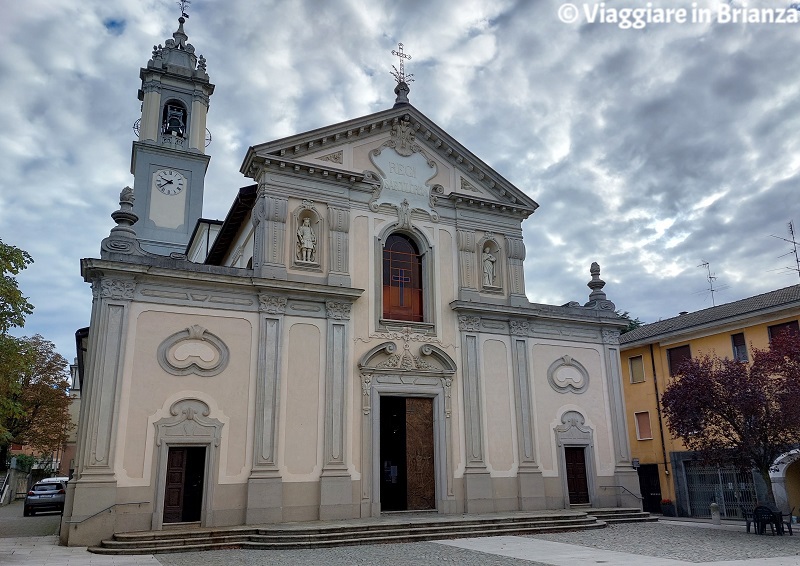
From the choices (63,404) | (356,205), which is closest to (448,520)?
(356,205)

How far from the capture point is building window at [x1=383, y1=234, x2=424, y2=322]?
2008 centimetres

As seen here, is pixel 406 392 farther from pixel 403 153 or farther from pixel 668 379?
pixel 668 379

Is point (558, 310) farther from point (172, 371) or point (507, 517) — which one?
point (172, 371)

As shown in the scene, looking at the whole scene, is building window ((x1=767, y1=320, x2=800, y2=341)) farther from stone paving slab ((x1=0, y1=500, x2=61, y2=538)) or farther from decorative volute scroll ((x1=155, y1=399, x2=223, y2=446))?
stone paving slab ((x1=0, y1=500, x2=61, y2=538))

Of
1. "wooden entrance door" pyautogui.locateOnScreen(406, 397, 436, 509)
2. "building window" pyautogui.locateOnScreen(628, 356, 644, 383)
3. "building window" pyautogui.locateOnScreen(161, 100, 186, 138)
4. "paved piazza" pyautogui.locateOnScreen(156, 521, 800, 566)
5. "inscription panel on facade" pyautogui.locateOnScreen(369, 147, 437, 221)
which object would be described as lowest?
"paved piazza" pyautogui.locateOnScreen(156, 521, 800, 566)

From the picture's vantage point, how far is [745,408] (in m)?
16.3

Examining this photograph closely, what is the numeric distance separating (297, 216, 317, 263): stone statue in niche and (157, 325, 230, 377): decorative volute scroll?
3494 millimetres

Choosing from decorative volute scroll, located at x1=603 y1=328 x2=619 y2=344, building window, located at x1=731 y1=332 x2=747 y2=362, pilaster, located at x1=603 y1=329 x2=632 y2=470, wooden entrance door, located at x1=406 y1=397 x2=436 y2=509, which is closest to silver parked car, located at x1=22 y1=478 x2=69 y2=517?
wooden entrance door, located at x1=406 y1=397 x2=436 y2=509

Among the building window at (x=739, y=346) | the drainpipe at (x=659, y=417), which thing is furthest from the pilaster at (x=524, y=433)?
the drainpipe at (x=659, y=417)

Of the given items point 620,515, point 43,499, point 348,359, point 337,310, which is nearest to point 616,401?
point 620,515

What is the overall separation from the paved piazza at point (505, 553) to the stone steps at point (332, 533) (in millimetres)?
425

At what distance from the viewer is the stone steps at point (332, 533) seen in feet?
46.1

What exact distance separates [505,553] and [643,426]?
56.5ft

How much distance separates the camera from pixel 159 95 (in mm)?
33844
